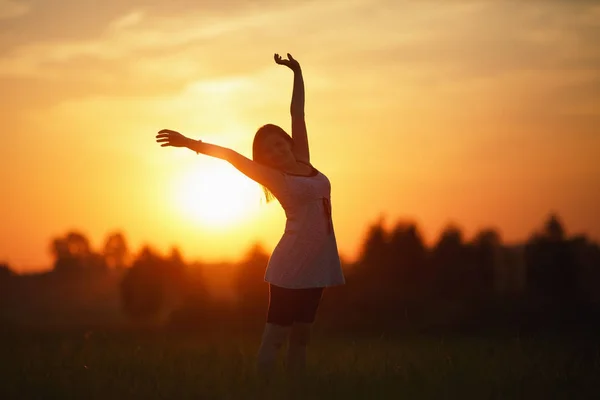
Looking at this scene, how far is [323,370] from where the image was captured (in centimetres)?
882

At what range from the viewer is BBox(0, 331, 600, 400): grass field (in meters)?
7.23

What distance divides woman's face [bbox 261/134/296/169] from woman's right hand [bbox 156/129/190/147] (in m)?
0.81

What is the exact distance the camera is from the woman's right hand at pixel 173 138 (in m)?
7.98

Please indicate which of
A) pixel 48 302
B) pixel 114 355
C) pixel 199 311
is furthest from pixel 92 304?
pixel 114 355

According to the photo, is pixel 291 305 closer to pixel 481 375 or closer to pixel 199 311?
pixel 481 375

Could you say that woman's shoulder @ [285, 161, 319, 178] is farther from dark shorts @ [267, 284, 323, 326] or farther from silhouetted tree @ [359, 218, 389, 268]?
silhouetted tree @ [359, 218, 389, 268]

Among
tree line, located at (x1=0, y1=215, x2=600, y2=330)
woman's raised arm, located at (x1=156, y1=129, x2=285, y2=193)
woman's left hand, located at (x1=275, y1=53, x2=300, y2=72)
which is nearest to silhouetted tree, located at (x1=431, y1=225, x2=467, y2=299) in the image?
tree line, located at (x1=0, y1=215, x2=600, y2=330)

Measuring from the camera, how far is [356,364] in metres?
→ 9.30

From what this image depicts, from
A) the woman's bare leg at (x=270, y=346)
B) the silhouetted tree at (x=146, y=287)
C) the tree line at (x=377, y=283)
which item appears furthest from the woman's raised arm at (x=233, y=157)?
the silhouetted tree at (x=146, y=287)

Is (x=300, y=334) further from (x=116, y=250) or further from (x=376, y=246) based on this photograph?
(x=116, y=250)

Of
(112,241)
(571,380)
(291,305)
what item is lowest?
(571,380)

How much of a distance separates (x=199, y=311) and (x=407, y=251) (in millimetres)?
21586

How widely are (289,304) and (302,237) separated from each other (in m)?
0.65

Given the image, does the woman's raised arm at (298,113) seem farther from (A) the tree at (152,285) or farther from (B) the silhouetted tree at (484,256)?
(A) the tree at (152,285)
